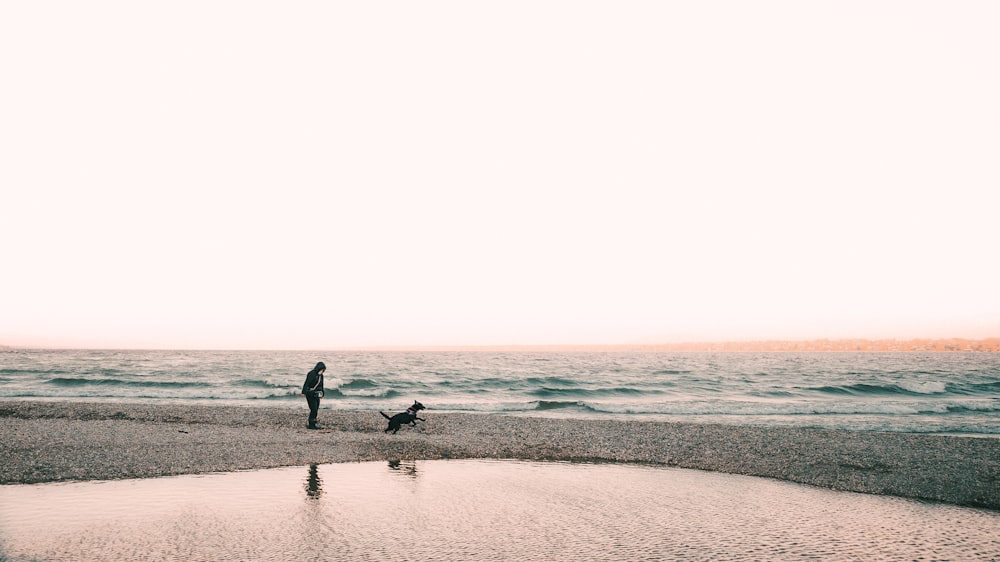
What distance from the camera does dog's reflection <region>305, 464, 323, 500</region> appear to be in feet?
31.5

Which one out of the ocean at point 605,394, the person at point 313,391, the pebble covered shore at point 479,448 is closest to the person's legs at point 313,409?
the person at point 313,391

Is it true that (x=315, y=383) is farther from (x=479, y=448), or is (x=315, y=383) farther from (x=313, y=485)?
(x=313, y=485)

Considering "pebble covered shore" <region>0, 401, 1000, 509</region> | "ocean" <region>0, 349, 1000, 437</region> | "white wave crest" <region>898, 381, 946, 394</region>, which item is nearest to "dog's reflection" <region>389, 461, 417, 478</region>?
"pebble covered shore" <region>0, 401, 1000, 509</region>

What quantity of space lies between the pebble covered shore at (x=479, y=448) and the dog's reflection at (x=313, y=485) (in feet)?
3.73

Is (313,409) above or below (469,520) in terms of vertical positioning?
above

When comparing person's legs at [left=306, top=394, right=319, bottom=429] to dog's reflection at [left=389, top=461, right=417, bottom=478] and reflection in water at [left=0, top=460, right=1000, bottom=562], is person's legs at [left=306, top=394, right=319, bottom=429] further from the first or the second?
reflection in water at [left=0, top=460, right=1000, bottom=562]

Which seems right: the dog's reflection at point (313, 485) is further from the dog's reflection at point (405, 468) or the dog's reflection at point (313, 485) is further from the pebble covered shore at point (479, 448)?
the dog's reflection at point (405, 468)

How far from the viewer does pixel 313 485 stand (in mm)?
10414

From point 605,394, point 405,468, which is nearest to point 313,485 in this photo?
point 405,468

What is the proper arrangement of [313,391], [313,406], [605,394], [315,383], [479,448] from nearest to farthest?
1. [479,448]
2. [313,406]
3. [313,391]
4. [315,383]
5. [605,394]

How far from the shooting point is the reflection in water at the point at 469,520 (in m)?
6.74

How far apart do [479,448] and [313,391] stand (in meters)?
6.49

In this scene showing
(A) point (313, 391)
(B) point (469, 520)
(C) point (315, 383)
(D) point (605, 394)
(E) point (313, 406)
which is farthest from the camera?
(D) point (605, 394)

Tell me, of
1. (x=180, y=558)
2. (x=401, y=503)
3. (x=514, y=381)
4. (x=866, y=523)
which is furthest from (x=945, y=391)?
(x=180, y=558)
